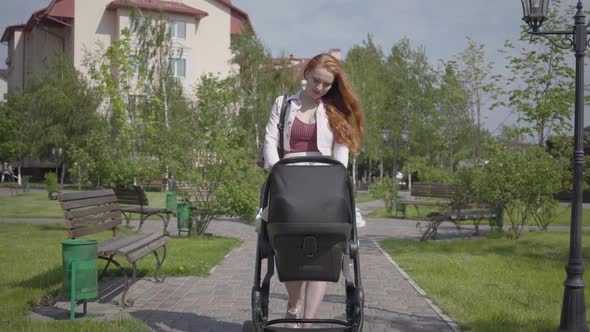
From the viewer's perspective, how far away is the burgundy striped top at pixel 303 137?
15.4 ft

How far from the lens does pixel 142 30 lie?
44031 millimetres

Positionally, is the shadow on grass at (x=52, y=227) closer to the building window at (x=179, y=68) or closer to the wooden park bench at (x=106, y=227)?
the wooden park bench at (x=106, y=227)

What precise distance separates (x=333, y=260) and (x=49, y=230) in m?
12.8

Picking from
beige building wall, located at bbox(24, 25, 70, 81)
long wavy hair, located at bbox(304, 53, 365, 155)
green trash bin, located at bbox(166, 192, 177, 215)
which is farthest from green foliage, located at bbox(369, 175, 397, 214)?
beige building wall, located at bbox(24, 25, 70, 81)

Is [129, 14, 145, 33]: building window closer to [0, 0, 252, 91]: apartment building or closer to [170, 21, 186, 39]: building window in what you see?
[0, 0, 252, 91]: apartment building

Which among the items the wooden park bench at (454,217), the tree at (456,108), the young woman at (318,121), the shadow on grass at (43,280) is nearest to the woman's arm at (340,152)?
the young woman at (318,121)

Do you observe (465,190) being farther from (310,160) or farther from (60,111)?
(60,111)

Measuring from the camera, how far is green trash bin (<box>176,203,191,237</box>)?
14.1 metres

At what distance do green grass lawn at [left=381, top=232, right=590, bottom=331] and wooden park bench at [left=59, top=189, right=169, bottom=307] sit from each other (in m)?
3.16

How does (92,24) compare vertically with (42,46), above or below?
above

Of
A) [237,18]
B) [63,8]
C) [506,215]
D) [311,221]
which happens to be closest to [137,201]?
[311,221]

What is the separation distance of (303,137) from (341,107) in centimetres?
37

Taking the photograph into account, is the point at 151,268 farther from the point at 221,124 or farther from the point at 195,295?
the point at 221,124

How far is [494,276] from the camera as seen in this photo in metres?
9.23
